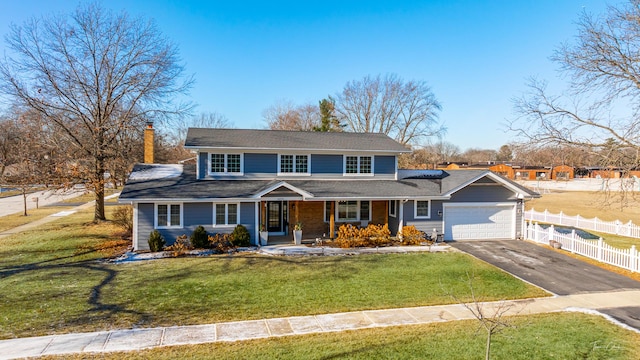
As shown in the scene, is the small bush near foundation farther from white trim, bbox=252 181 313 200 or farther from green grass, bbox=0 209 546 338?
white trim, bbox=252 181 313 200

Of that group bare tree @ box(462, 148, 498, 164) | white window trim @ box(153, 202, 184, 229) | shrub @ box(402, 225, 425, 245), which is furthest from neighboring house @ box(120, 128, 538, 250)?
bare tree @ box(462, 148, 498, 164)

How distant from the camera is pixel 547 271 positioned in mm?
14102

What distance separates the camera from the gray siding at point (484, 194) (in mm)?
19859

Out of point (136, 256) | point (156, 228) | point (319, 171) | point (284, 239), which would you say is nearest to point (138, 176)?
point (156, 228)

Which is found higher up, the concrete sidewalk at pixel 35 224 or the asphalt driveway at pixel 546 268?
the asphalt driveway at pixel 546 268

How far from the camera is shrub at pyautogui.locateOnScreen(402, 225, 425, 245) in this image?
60.8 feet

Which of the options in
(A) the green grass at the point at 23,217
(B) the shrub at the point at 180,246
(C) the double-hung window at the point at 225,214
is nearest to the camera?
(B) the shrub at the point at 180,246

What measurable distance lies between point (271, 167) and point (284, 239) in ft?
13.3

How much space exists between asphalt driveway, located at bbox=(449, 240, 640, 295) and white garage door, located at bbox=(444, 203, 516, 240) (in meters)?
0.78

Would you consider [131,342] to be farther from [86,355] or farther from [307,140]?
[307,140]

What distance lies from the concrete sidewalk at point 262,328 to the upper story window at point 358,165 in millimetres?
11694

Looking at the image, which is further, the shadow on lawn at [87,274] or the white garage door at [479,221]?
the white garage door at [479,221]

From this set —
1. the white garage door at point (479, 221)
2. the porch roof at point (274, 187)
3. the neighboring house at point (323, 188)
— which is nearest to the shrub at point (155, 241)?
the porch roof at point (274, 187)

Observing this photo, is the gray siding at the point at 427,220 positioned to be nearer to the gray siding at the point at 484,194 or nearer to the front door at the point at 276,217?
the gray siding at the point at 484,194
